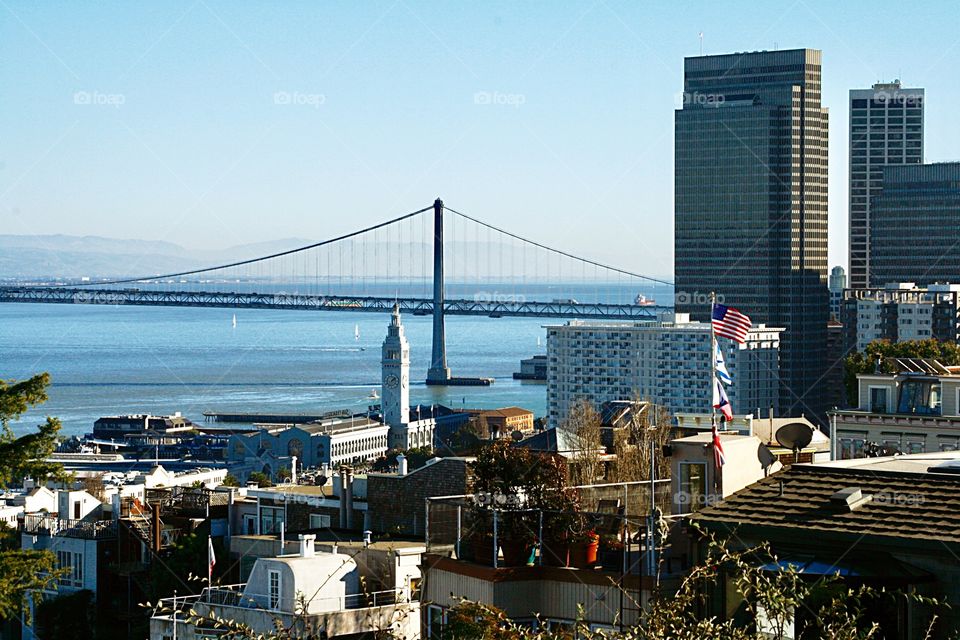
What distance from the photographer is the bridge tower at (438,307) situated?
103 metres

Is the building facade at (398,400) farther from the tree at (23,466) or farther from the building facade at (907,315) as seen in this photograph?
the tree at (23,466)

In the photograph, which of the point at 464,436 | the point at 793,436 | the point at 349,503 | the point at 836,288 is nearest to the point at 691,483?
the point at 793,436

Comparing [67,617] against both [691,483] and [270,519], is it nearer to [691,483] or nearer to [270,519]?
[270,519]

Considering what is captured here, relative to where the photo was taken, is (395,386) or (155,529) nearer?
(155,529)

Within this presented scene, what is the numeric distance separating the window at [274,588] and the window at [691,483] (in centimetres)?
195

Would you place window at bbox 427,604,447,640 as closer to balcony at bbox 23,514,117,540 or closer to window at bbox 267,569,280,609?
window at bbox 267,569,280,609

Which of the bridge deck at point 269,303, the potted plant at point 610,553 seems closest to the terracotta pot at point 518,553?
the potted plant at point 610,553

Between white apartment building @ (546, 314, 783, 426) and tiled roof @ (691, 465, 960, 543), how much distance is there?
7780 cm

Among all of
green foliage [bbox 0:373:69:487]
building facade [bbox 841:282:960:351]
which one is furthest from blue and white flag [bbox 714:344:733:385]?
building facade [bbox 841:282:960:351]

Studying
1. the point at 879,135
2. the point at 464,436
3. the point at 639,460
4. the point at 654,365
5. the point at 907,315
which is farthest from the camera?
the point at 879,135

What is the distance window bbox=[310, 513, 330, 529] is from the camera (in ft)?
40.0

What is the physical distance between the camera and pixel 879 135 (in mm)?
133625

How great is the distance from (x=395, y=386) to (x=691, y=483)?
80.5 meters

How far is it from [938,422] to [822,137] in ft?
276
